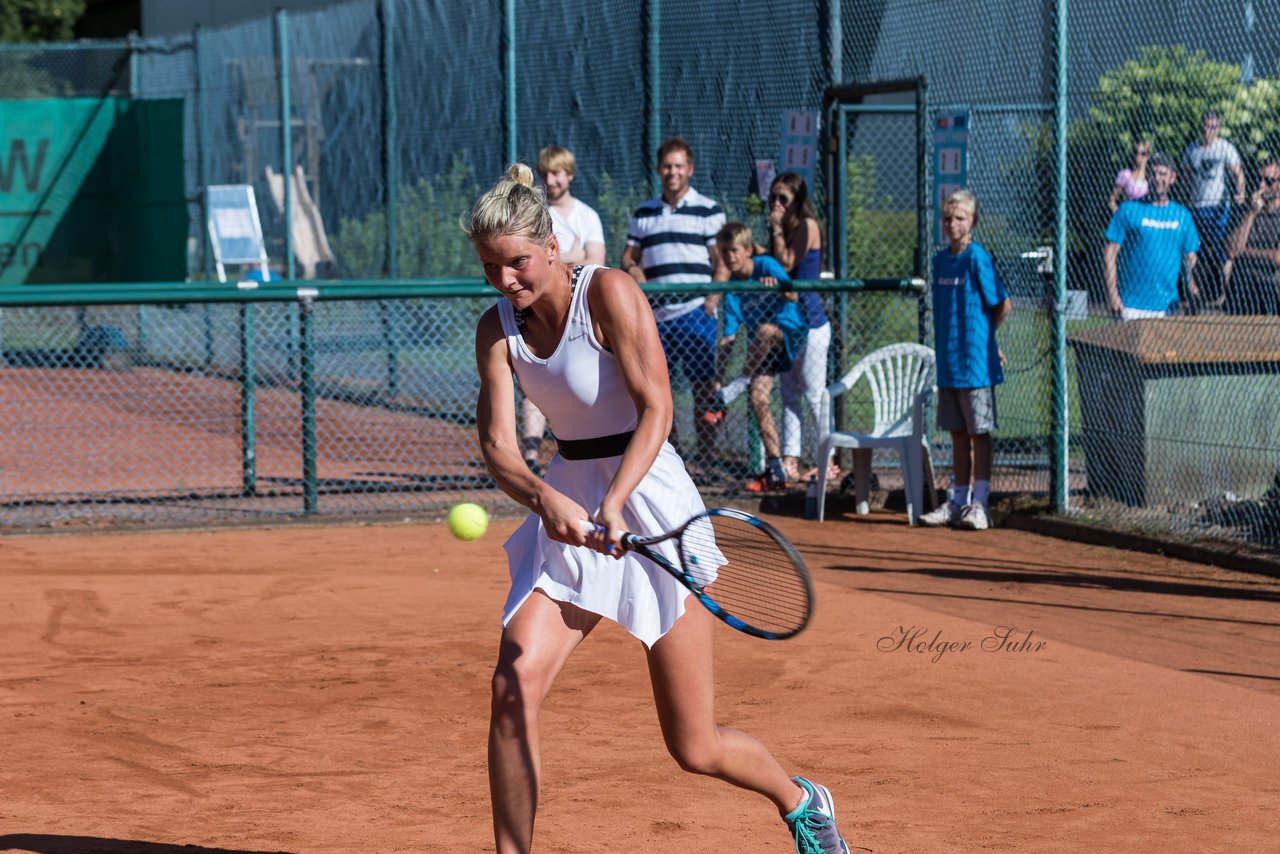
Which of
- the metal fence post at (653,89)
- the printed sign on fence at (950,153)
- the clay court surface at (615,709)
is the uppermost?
the metal fence post at (653,89)

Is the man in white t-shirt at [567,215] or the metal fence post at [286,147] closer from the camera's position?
the man in white t-shirt at [567,215]

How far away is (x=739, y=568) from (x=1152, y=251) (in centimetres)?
532

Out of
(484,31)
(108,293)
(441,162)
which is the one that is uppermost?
(484,31)

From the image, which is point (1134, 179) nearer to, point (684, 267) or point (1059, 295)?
point (1059, 295)

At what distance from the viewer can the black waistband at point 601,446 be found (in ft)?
13.0

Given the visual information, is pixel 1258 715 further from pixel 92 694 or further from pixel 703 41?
pixel 703 41

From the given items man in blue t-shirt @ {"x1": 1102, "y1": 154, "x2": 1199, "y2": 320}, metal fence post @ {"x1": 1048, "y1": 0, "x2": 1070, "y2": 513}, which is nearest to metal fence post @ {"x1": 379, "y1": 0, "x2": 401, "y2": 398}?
metal fence post @ {"x1": 1048, "y1": 0, "x2": 1070, "y2": 513}

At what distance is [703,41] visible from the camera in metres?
12.2

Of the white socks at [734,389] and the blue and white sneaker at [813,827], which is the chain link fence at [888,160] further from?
the blue and white sneaker at [813,827]

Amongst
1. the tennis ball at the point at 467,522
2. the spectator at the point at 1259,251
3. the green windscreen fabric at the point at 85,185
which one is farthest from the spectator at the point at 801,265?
the green windscreen fabric at the point at 85,185

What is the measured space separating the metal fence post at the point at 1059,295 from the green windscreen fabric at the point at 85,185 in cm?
1047

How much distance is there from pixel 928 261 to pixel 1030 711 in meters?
5.11

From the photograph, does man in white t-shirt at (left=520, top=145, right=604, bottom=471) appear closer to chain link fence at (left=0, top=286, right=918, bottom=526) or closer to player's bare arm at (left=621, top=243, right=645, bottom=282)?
player's bare arm at (left=621, top=243, right=645, bottom=282)

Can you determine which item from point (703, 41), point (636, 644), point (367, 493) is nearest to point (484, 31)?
point (703, 41)
